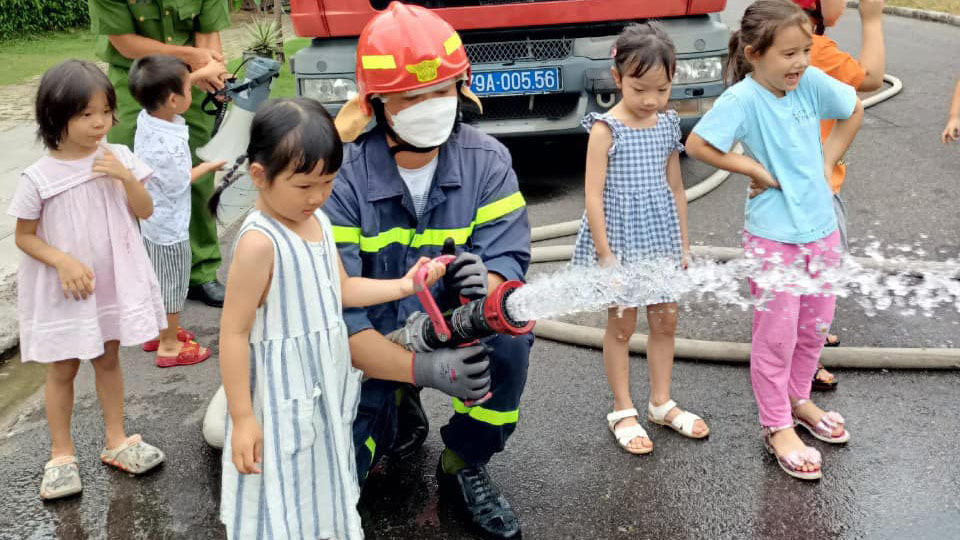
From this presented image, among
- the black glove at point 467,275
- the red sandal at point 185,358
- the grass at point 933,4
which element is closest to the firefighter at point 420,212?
the black glove at point 467,275

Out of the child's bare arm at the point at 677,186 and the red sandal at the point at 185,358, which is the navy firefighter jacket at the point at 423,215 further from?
the red sandal at the point at 185,358

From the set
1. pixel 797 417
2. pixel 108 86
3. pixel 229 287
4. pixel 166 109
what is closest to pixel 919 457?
pixel 797 417

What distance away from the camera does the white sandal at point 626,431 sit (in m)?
3.59

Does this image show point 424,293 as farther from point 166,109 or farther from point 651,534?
point 166,109

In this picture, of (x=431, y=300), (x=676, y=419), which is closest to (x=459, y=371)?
(x=431, y=300)

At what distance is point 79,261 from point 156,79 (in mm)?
1325

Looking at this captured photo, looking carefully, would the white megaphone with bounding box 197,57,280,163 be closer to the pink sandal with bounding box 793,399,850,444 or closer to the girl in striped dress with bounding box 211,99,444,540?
the girl in striped dress with bounding box 211,99,444,540

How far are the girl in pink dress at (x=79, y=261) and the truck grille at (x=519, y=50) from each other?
3.60 metres

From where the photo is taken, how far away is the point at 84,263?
3.46 m

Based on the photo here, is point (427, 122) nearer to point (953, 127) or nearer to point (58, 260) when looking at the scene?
point (58, 260)

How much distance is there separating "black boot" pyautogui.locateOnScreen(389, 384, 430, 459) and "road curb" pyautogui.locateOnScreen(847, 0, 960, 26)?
15957mm

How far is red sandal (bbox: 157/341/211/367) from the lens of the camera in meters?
4.55

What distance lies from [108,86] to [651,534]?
2492 millimetres

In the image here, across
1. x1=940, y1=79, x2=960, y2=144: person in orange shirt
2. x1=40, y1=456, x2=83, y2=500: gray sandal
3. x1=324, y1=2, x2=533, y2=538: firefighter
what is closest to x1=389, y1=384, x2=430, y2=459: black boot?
x1=324, y1=2, x2=533, y2=538: firefighter
